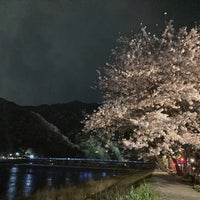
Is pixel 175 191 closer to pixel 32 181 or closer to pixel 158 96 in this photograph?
pixel 158 96

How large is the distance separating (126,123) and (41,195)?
6726 millimetres

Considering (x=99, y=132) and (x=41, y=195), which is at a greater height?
(x=99, y=132)

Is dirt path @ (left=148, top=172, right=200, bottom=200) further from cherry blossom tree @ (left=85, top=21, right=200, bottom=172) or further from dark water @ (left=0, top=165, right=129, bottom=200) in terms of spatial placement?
dark water @ (left=0, top=165, right=129, bottom=200)

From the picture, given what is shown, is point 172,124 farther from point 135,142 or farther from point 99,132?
point 99,132

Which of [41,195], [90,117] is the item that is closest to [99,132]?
[90,117]

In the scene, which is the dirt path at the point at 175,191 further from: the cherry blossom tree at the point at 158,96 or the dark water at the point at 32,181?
the dark water at the point at 32,181

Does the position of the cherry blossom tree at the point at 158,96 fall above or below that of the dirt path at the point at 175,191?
above

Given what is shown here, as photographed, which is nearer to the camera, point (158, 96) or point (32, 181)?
point (158, 96)

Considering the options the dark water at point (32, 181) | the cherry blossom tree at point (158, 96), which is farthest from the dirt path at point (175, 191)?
the dark water at point (32, 181)

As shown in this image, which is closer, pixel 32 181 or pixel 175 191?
pixel 175 191

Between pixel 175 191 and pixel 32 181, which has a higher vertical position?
pixel 32 181

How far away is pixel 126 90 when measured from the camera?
26703mm

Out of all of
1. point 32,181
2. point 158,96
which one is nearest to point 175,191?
point 158,96

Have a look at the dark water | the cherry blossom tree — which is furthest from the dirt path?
the dark water
